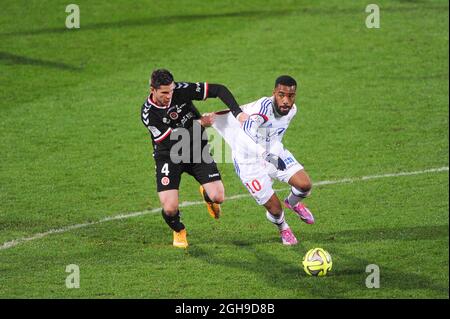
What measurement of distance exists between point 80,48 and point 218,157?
6.88 meters

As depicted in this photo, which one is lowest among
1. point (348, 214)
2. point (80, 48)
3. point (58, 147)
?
point (348, 214)

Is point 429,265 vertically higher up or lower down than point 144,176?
lower down

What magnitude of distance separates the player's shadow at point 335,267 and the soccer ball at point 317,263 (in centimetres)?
11

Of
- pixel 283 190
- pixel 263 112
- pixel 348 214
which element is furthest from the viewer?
pixel 283 190

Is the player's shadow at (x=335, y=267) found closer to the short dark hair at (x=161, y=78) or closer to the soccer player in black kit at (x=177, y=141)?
the soccer player in black kit at (x=177, y=141)

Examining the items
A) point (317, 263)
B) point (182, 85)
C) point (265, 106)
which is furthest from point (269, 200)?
point (182, 85)

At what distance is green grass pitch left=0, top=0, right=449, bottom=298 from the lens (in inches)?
444

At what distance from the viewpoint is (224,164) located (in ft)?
54.0

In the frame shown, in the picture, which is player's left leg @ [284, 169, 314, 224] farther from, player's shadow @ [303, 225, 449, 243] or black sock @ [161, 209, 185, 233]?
black sock @ [161, 209, 185, 233]

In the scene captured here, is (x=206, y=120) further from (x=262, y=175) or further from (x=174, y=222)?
(x=174, y=222)

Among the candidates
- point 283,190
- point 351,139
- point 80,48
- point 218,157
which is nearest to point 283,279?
point 283,190

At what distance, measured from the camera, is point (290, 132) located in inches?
698

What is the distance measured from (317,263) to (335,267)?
0.50 m

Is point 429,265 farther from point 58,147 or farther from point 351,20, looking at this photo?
point 351,20
